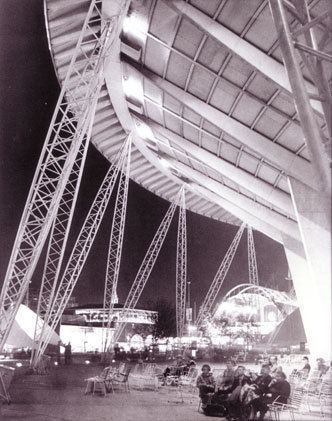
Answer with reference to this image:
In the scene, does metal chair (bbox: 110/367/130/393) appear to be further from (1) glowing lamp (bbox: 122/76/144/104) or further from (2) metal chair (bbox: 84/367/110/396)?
(1) glowing lamp (bbox: 122/76/144/104)

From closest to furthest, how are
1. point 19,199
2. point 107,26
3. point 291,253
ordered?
point 107,26 → point 291,253 → point 19,199

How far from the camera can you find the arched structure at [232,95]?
917cm

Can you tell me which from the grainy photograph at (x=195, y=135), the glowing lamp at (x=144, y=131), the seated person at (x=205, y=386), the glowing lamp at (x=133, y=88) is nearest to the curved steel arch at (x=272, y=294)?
the grainy photograph at (x=195, y=135)

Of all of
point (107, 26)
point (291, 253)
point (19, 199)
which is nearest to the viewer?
point (107, 26)

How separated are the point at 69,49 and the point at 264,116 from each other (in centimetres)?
971

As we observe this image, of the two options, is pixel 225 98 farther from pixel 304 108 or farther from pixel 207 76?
pixel 304 108

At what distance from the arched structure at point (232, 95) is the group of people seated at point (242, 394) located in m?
2.81

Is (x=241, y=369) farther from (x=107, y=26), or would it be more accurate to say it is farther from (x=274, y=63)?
(x=107, y=26)

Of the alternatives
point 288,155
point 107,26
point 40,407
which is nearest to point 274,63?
point 288,155

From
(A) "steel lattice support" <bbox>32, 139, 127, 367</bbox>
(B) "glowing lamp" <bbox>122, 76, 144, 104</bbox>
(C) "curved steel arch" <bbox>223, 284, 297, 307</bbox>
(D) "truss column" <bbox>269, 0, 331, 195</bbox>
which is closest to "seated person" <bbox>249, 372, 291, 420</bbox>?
(D) "truss column" <bbox>269, 0, 331, 195</bbox>

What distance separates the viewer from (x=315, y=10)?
1123 centimetres

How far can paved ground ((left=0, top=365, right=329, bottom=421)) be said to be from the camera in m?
9.86

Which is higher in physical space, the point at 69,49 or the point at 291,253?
the point at 69,49

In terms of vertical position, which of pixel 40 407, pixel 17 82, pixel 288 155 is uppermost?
pixel 17 82
